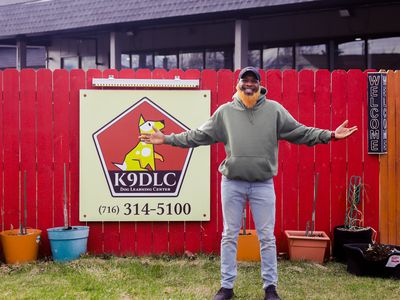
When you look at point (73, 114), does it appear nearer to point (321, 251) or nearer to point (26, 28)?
point (321, 251)

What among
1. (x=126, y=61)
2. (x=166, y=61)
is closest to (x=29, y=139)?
(x=166, y=61)

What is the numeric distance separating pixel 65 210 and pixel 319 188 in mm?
2754

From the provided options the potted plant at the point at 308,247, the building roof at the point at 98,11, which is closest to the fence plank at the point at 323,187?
the potted plant at the point at 308,247

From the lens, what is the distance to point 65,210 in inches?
225

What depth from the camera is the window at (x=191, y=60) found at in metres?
14.5

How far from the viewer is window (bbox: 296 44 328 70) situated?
492 inches

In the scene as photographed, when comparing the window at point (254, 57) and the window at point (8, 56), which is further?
the window at point (8, 56)

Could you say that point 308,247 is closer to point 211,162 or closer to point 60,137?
point 211,162

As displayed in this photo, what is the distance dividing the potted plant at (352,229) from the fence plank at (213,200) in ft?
4.24

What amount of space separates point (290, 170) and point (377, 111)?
1.13 meters

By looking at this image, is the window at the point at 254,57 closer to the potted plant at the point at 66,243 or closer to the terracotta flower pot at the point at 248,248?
the terracotta flower pot at the point at 248,248

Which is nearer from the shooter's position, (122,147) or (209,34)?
(122,147)

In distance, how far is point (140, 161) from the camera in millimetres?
5895

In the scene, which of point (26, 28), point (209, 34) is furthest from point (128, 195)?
point (26, 28)
